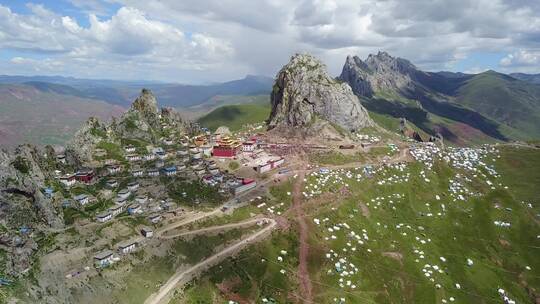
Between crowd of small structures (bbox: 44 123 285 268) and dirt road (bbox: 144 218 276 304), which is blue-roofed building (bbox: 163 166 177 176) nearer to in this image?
crowd of small structures (bbox: 44 123 285 268)

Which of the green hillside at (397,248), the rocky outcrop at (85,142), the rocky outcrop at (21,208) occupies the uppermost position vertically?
the rocky outcrop at (85,142)

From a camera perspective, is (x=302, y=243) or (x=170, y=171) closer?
(x=302, y=243)

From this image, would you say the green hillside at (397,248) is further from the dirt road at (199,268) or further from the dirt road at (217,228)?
the dirt road at (217,228)

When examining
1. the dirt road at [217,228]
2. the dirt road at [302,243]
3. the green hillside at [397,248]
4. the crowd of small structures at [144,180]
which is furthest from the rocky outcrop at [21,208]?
the dirt road at [302,243]

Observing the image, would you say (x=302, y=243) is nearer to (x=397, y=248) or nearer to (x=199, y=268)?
(x=397, y=248)

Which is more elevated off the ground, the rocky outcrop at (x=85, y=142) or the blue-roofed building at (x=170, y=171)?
the rocky outcrop at (x=85, y=142)

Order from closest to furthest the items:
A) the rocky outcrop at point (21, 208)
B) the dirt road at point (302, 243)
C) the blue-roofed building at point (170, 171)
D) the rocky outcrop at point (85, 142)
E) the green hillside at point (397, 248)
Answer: the rocky outcrop at point (21, 208), the dirt road at point (302, 243), the green hillside at point (397, 248), the blue-roofed building at point (170, 171), the rocky outcrop at point (85, 142)

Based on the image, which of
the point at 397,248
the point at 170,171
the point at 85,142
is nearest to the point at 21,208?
the point at 170,171

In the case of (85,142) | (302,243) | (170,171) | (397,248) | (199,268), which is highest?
(85,142)
